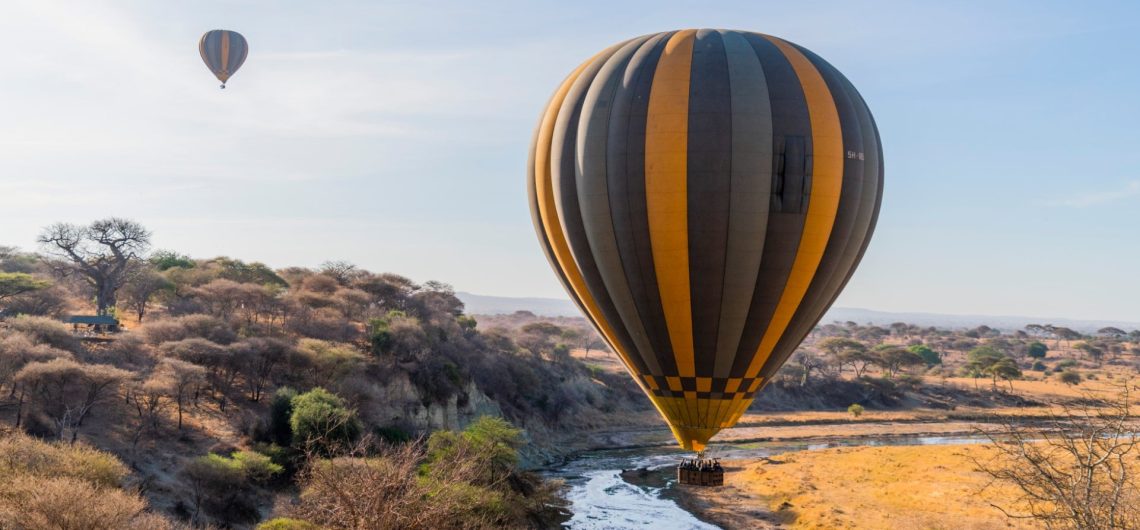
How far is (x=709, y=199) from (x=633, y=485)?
997 inches

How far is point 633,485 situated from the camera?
40.7 metres

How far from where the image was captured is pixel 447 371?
46531 mm

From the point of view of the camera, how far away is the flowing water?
33.6m

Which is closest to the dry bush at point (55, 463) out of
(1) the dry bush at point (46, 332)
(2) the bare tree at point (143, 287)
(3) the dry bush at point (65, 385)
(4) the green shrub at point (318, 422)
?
(3) the dry bush at point (65, 385)

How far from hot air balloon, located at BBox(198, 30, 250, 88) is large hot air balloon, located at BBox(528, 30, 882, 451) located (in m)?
26.8

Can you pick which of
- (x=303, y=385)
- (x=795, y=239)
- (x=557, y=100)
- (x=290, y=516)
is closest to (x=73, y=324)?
(x=303, y=385)

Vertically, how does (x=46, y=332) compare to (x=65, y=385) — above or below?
above

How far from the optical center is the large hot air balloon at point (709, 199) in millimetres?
19219

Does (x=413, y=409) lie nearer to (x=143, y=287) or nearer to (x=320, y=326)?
(x=320, y=326)

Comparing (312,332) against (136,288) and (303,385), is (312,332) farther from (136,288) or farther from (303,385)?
(136,288)

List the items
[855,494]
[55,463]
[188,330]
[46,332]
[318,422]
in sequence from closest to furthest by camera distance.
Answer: [55,463] < [318,422] < [46,332] < [855,494] < [188,330]

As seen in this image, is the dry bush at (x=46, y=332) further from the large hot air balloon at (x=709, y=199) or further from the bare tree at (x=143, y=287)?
the large hot air balloon at (x=709, y=199)

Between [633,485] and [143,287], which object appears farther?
[143,287]

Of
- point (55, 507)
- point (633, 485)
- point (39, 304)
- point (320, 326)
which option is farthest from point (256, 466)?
point (39, 304)
